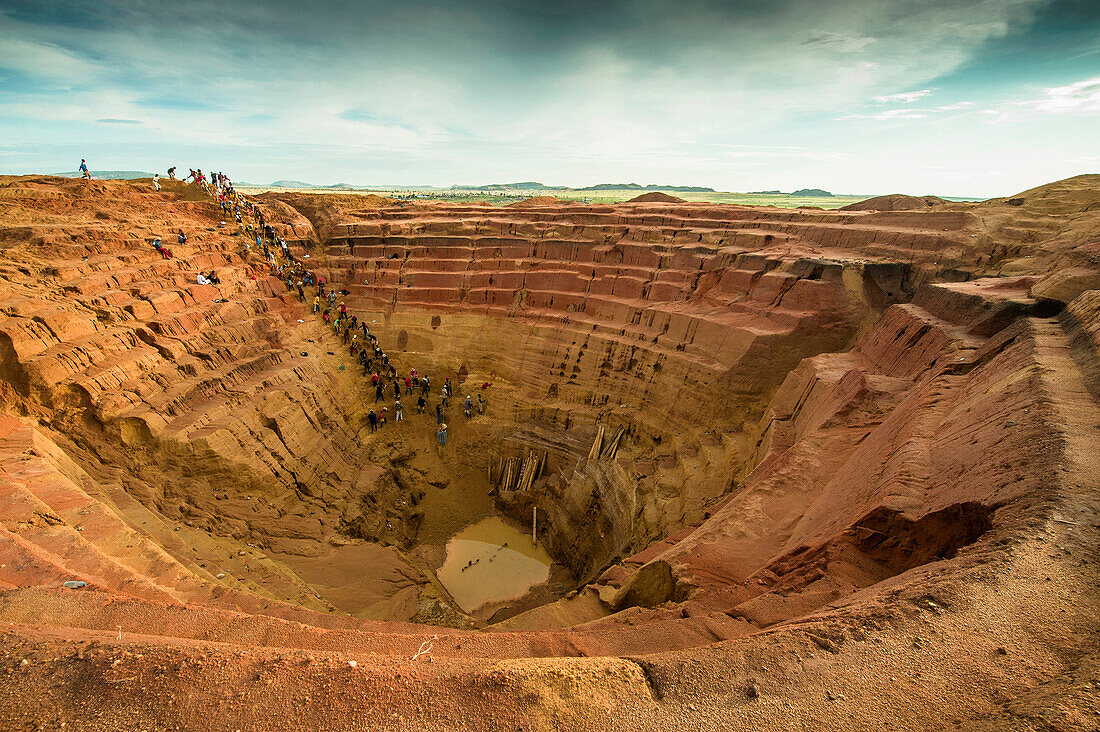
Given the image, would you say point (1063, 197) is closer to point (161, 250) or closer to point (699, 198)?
point (161, 250)

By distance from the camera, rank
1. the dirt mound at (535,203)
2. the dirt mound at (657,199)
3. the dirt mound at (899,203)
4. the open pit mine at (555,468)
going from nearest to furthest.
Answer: the open pit mine at (555,468) < the dirt mound at (899,203) < the dirt mound at (657,199) < the dirt mound at (535,203)

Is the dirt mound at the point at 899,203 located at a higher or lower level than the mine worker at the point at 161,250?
higher

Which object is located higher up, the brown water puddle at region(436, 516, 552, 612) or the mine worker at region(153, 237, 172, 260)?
the mine worker at region(153, 237, 172, 260)

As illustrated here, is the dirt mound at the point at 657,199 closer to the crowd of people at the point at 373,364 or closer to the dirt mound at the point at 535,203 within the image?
the dirt mound at the point at 535,203

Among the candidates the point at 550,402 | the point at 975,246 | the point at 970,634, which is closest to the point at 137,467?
the point at 550,402

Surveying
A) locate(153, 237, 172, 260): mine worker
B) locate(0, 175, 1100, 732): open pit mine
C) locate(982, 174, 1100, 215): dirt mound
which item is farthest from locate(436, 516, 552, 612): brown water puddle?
locate(982, 174, 1100, 215): dirt mound

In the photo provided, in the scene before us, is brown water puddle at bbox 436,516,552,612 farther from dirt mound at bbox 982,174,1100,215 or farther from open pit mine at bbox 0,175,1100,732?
dirt mound at bbox 982,174,1100,215

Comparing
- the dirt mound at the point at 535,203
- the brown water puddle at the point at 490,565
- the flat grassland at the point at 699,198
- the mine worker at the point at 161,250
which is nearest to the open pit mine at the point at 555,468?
the brown water puddle at the point at 490,565
